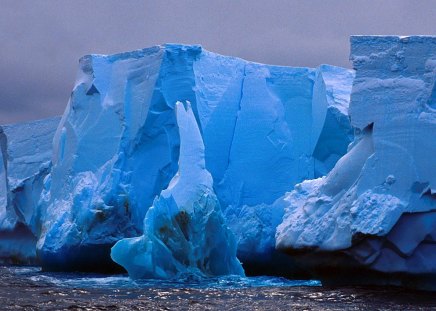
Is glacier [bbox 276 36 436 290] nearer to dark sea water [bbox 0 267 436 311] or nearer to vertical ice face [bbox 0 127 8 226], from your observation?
dark sea water [bbox 0 267 436 311]

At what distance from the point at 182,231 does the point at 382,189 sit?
3.97m

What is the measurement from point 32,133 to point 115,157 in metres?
5.86

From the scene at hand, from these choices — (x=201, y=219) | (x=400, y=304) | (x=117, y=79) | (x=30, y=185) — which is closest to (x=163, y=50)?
(x=117, y=79)

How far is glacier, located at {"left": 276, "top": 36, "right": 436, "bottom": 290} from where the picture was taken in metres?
9.87

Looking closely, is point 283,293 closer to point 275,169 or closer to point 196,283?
point 196,283

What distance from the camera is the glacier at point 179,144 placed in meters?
15.7

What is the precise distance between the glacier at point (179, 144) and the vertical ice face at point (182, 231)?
237 cm

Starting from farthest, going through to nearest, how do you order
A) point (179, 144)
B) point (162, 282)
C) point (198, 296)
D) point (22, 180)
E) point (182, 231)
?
point (22, 180), point (179, 144), point (182, 231), point (162, 282), point (198, 296)

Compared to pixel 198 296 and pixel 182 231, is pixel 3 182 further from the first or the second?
pixel 198 296

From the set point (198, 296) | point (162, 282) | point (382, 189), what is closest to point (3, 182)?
point (162, 282)

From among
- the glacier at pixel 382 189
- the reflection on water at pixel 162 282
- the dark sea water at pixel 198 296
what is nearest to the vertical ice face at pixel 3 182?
the reflection on water at pixel 162 282

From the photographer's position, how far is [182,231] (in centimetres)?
1309

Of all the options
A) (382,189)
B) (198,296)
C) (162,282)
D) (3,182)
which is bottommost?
(198,296)

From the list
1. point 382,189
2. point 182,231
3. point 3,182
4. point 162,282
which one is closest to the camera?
point 382,189
